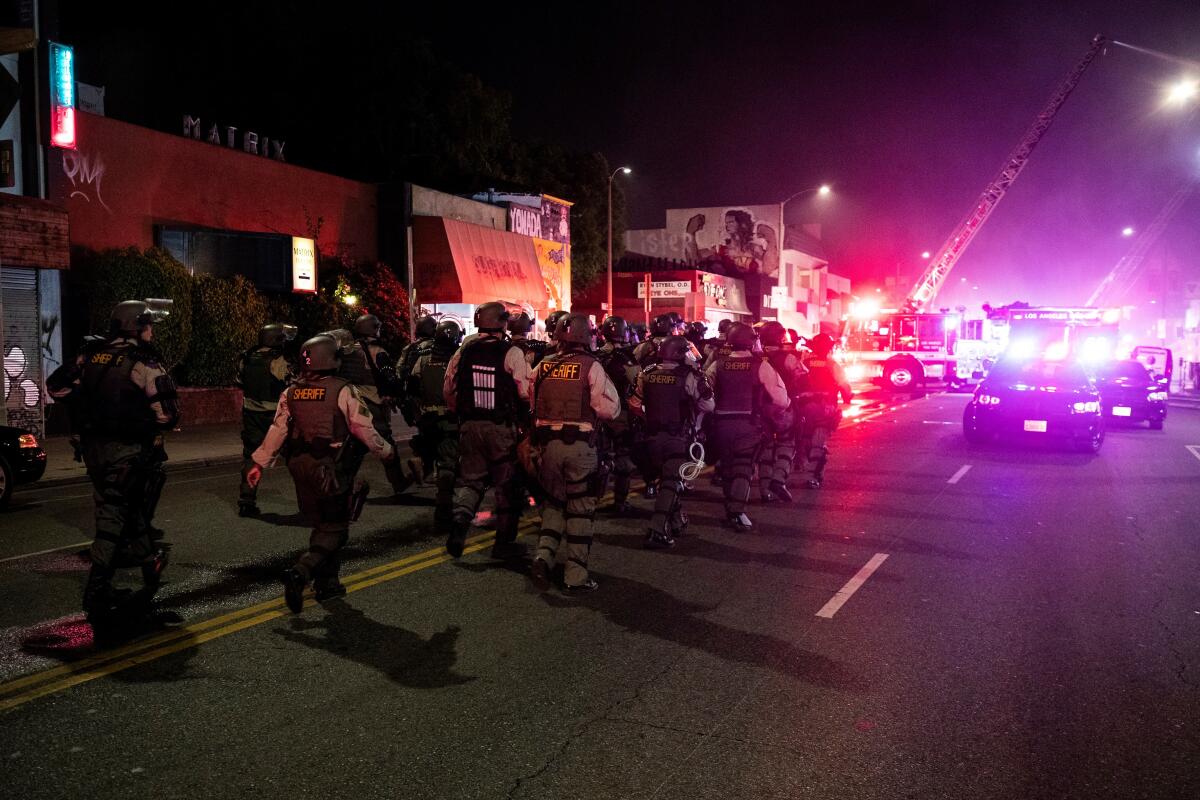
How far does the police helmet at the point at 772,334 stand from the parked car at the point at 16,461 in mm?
8493

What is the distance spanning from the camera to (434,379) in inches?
384

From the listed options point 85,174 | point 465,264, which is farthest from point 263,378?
point 465,264

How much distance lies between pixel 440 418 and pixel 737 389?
3.00 meters

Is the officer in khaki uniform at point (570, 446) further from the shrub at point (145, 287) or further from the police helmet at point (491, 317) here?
the shrub at point (145, 287)

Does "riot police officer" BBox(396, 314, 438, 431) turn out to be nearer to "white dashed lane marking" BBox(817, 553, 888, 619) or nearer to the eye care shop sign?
"white dashed lane marking" BBox(817, 553, 888, 619)

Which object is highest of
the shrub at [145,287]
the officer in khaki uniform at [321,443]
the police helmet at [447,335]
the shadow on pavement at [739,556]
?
the shrub at [145,287]

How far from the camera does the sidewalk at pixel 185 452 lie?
1361 centimetres

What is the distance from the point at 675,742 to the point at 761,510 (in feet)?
21.3

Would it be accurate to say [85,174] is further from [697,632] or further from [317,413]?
[697,632]

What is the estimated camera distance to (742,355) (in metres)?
9.73

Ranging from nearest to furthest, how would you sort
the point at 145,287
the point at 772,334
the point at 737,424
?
1. the point at 737,424
2. the point at 772,334
3. the point at 145,287

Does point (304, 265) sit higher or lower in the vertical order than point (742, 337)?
higher

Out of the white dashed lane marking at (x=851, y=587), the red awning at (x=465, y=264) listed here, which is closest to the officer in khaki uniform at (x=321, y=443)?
the white dashed lane marking at (x=851, y=587)

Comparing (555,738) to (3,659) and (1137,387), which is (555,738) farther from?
(1137,387)
